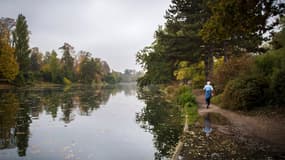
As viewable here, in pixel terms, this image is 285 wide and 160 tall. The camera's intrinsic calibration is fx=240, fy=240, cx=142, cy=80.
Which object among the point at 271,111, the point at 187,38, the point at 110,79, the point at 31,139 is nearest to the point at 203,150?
the point at 31,139

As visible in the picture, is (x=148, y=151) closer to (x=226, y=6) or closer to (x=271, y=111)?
(x=226, y=6)

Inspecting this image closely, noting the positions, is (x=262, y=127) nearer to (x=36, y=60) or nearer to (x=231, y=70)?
(x=231, y=70)

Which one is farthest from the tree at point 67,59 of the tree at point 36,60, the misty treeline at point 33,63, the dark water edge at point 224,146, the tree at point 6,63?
the dark water edge at point 224,146

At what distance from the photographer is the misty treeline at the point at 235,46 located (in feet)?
29.7

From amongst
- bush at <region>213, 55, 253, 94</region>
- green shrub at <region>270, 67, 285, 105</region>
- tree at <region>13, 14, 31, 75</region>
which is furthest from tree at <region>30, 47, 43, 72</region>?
green shrub at <region>270, 67, 285, 105</region>

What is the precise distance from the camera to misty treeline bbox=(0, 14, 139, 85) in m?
51.4

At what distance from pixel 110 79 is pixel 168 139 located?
137272 millimetres

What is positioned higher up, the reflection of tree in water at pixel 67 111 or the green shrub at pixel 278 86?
the green shrub at pixel 278 86

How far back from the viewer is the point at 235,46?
2580 cm

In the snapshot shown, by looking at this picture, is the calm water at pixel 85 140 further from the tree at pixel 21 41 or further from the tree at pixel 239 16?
the tree at pixel 21 41

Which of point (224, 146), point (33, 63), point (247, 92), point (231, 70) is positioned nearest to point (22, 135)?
point (224, 146)

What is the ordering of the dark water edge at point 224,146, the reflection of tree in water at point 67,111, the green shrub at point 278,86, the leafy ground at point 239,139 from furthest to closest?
the reflection of tree in water at point 67,111 < the green shrub at point 278,86 < the leafy ground at point 239,139 < the dark water edge at point 224,146

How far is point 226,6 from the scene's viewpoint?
8.48m

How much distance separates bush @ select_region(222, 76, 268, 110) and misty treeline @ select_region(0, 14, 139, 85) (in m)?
48.9
